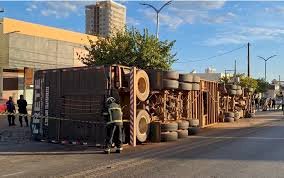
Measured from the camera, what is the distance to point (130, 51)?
28719 millimetres

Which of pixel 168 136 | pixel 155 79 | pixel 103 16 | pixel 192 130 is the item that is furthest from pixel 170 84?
pixel 103 16

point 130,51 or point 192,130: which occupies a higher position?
point 130,51

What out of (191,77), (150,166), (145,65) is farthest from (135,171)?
(145,65)

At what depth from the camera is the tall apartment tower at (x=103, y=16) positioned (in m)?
69.1

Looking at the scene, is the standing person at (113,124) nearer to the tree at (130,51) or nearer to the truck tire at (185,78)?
the truck tire at (185,78)

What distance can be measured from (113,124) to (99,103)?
1.44 m

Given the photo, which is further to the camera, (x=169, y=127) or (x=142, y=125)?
(x=169, y=127)

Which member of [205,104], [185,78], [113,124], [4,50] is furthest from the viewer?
A: [4,50]

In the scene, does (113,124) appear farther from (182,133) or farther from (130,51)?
(130,51)

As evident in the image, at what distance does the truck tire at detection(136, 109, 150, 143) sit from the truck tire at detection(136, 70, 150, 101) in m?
0.51

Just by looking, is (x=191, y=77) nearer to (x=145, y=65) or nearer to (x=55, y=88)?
(x=55, y=88)

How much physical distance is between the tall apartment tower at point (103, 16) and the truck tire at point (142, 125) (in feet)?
169

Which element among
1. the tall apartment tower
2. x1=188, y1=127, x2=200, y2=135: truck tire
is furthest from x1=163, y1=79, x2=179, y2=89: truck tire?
the tall apartment tower

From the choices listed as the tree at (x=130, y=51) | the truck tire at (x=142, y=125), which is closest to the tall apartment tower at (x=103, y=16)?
the tree at (x=130, y=51)
